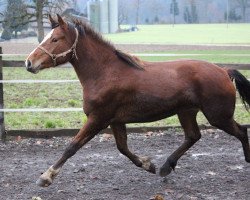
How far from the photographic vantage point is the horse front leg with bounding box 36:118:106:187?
4633 millimetres

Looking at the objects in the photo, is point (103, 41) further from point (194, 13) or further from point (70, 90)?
point (194, 13)

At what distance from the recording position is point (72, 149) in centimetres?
477

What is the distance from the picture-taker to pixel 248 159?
18.5 ft

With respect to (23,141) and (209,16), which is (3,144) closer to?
(23,141)

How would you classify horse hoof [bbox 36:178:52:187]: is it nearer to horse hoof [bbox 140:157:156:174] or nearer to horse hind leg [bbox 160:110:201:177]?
horse hoof [bbox 140:157:156:174]

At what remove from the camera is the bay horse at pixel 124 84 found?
16.1ft

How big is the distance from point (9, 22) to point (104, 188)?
15.0m

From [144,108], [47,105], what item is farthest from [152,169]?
[47,105]

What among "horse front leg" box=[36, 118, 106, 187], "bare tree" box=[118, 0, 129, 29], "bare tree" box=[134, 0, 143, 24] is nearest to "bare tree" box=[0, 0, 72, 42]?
"bare tree" box=[134, 0, 143, 24]

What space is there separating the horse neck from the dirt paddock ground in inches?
44.9

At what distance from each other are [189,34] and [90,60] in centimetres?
2048

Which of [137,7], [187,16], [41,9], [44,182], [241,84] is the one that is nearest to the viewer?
[44,182]

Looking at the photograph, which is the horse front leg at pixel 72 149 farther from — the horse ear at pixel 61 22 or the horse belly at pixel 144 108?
the horse ear at pixel 61 22

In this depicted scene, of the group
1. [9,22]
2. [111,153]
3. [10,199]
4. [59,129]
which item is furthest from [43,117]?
[9,22]
